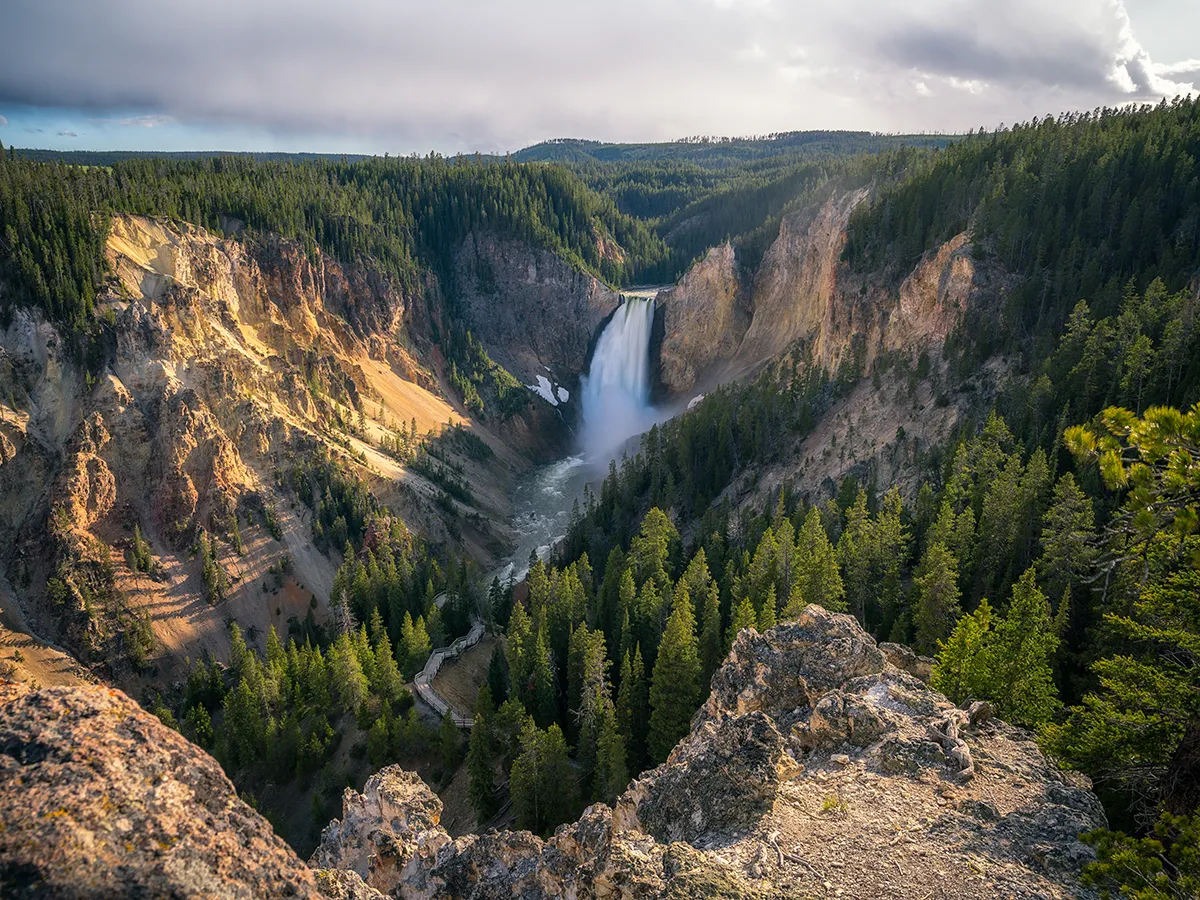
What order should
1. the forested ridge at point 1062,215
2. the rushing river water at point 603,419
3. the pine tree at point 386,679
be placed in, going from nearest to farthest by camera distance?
1. the pine tree at point 386,679
2. the forested ridge at point 1062,215
3. the rushing river water at point 603,419

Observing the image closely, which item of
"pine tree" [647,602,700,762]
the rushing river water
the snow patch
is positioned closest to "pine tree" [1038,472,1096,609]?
"pine tree" [647,602,700,762]

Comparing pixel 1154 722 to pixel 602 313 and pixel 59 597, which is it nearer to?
pixel 59 597

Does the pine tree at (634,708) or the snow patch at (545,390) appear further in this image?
the snow patch at (545,390)

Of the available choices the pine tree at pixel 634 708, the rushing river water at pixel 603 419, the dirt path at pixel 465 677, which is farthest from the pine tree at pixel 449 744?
the rushing river water at pixel 603 419

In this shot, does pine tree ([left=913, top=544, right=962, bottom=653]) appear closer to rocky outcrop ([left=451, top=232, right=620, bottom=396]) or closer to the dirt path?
the dirt path

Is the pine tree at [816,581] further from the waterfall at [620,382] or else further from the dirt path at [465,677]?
the waterfall at [620,382]

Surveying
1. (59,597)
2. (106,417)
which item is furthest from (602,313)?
(59,597)
